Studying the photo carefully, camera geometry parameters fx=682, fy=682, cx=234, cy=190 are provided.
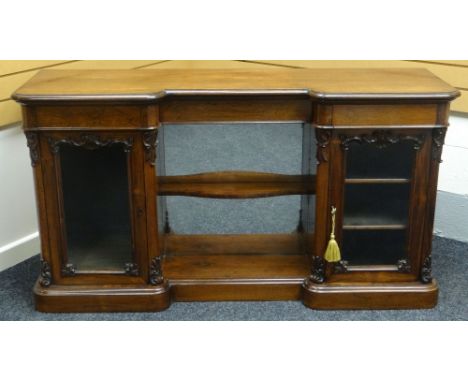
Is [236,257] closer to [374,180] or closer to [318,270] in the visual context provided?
[318,270]

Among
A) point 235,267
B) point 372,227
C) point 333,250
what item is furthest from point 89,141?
point 372,227

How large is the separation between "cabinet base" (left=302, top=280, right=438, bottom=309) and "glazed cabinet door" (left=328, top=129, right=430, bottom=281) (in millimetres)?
32

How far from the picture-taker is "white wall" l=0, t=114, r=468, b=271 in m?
2.41

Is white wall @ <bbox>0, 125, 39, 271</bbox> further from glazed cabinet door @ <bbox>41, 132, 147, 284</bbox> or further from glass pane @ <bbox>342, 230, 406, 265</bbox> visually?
glass pane @ <bbox>342, 230, 406, 265</bbox>

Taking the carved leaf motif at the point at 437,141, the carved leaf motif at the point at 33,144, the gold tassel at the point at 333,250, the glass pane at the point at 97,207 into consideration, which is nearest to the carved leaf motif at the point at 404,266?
the gold tassel at the point at 333,250

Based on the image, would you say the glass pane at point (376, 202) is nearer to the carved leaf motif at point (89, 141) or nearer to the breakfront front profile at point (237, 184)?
the breakfront front profile at point (237, 184)

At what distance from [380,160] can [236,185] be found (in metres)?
0.50

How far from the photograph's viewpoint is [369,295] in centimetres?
218

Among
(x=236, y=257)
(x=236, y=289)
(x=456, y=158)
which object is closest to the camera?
(x=236, y=289)

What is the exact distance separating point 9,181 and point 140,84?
2.25 ft

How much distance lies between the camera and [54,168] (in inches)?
80.6

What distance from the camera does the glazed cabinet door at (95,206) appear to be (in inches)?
79.7

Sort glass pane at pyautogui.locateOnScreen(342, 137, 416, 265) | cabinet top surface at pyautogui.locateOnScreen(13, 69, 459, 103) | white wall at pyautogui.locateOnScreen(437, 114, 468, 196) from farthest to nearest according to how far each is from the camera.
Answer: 1. white wall at pyautogui.locateOnScreen(437, 114, 468, 196)
2. glass pane at pyautogui.locateOnScreen(342, 137, 416, 265)
3. cabinet top surface at pyautogui.locateOnScreen(13, 69, 459, 103)

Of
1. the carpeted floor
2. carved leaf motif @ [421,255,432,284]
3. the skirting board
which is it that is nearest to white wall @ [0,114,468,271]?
the skirting board
